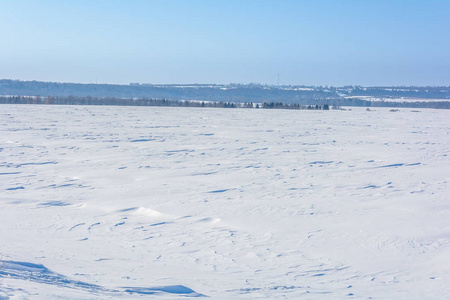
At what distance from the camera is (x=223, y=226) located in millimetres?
6891

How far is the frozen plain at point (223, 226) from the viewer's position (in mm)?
4625

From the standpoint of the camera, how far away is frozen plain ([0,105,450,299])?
182 inches

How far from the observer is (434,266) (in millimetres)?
5324

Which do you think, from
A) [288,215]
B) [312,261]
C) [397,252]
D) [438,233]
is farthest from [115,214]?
[438,233]

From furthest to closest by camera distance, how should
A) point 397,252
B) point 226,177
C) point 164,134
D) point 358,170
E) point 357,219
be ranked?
1. point 164,134
2. point 358,170
3. point 226,177
4. point 357,219
5. point 397,252

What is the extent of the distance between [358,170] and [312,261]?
636 centimetres

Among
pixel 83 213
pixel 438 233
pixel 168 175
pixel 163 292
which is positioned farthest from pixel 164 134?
pixel 163 292

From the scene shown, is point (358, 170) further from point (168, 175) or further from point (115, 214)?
point (115, 214)

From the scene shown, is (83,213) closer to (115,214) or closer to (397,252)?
(115,214)

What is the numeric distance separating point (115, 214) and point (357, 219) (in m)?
3.39

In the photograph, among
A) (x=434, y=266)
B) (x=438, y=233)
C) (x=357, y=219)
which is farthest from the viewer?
(x=357, y=219)

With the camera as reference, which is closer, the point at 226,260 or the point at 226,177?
the point at 226,260

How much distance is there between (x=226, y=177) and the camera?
10.5 metres

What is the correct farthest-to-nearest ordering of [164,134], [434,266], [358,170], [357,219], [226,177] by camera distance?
1. [164,134]
2. [358,170]
3. [226,177]
4. [357,219]
5. [434,266]
